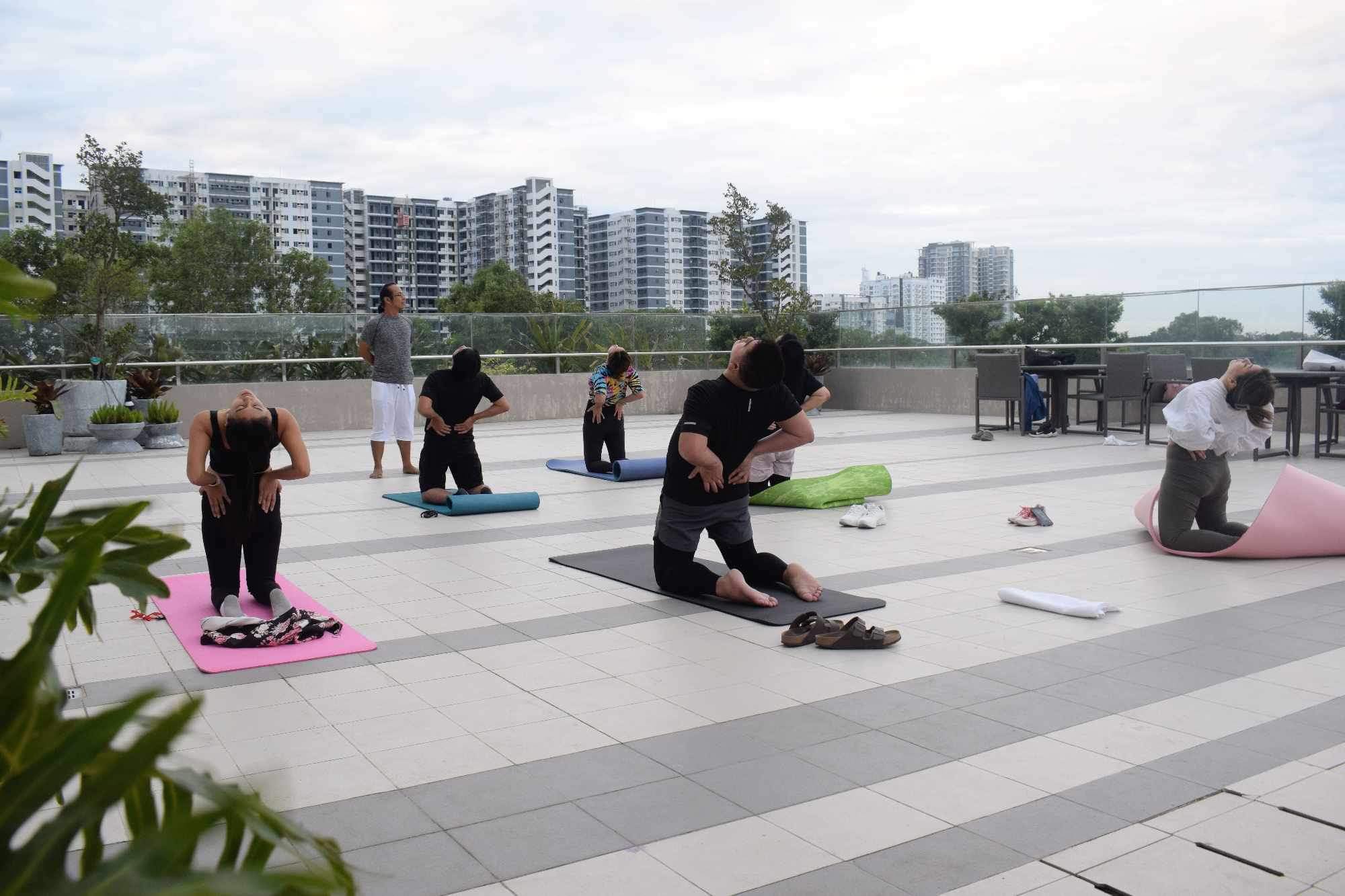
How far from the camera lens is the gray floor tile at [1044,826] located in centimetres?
312

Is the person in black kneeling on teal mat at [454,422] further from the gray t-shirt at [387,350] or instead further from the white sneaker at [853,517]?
the white sneaker at [853,517]

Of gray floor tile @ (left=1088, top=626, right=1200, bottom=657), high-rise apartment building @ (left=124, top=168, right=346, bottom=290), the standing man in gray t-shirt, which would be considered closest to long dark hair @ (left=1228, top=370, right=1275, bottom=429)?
gray floor tile @ (left=1088, top=626, right=1200, bottom=657)

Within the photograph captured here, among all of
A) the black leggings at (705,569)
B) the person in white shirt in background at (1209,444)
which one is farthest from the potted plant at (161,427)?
the person in white shirt in background at (1209,444)

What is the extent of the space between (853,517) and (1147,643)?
10.9 ft

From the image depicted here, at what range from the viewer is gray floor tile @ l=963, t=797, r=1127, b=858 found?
3.12m

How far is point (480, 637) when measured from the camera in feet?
17.7

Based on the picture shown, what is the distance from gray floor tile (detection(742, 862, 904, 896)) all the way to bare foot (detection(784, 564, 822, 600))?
303 cm

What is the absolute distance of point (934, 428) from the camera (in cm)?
1608

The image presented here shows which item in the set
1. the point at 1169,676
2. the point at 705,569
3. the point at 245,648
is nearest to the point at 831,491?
the point at 705,569

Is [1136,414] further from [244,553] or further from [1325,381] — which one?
[244,553]

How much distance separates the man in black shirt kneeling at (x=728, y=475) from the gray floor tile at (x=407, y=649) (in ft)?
4.50

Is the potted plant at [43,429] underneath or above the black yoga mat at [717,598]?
above

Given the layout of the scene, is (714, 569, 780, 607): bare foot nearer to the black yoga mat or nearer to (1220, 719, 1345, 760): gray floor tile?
the black yoga mat

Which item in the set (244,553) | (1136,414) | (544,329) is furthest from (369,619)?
(544,329)
